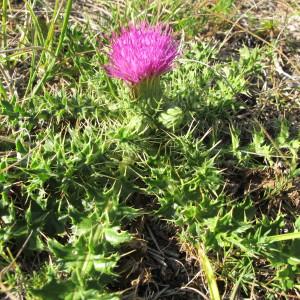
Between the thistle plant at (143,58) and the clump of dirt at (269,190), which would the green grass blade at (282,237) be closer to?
the clump of dirt at (269,190)

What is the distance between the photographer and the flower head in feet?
6.93

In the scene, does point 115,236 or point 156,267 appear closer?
point 115,236

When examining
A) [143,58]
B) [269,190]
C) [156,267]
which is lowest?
[156,267]

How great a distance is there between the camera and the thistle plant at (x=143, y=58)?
6.93 feet

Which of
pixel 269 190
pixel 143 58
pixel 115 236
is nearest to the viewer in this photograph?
pixel 115 236

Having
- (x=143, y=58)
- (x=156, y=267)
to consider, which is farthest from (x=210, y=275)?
(x=143, y=58)

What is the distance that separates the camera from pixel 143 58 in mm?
2102

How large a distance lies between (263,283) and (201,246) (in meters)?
0.31

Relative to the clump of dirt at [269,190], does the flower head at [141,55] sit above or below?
above

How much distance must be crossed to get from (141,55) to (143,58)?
20 mm

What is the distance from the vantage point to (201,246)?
83.2 inches

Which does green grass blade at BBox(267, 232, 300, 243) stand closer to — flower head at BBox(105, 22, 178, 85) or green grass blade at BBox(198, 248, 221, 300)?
green grass blade at BBox(198, 248, 221, 300)

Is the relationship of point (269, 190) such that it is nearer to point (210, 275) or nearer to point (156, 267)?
point (210, 275)

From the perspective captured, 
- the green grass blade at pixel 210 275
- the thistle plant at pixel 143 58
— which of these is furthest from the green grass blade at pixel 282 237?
the thistle plant at pixel 143 58
